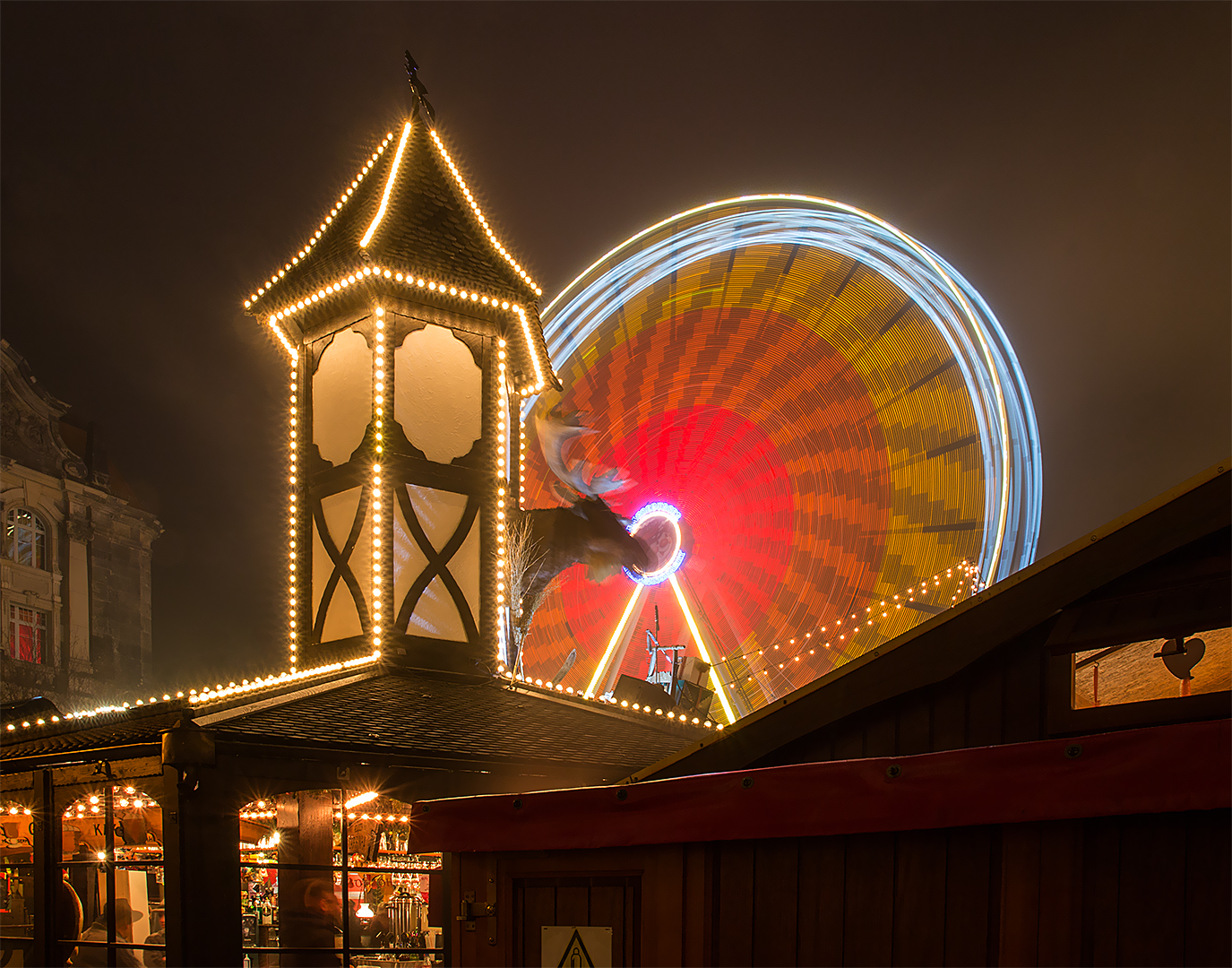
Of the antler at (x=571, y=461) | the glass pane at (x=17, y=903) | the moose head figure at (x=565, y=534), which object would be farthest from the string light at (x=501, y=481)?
the glass pane at (x=17, y=903)

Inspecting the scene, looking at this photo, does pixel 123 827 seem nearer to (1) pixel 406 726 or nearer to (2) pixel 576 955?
(1) pixel 406 726

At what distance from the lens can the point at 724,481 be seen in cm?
1673

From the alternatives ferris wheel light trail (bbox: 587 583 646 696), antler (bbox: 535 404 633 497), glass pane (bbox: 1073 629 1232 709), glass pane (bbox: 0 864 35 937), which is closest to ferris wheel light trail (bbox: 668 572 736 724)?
ferris wheel light trail (bbox: 587 583 646 696)

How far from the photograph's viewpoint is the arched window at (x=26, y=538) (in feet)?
110

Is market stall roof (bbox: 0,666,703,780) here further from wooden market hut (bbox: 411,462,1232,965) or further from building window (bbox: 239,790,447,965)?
wooden market hut (bbox: 411,462,1232,965)

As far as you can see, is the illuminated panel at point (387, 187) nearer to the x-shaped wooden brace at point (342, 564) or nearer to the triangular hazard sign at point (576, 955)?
the x-shaped wooden brace at point (342, 564)

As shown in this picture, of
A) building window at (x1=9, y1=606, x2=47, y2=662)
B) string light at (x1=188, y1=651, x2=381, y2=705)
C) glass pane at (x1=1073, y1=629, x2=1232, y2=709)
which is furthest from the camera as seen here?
building window at (x1=9, y1=606, x2=47, y2=662)

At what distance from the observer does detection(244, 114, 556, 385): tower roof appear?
11.7 metres

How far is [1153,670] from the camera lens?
4.91 meters

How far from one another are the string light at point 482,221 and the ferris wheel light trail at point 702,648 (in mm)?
5225

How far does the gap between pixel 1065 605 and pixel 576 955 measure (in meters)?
2.84

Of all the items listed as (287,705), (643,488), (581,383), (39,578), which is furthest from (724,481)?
(39,578)

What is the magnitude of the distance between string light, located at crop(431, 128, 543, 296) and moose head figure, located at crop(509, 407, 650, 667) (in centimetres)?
306

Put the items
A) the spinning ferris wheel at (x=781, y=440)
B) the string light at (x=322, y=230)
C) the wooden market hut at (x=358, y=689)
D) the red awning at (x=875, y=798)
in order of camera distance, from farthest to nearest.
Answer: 1. the spinning ferris wheel at (x=781, y=440)
2. the string light at (x=322, y=230)
3. the wooden market hut at (x=358, y=689)
4. the red awning at (x=875, y=798)
